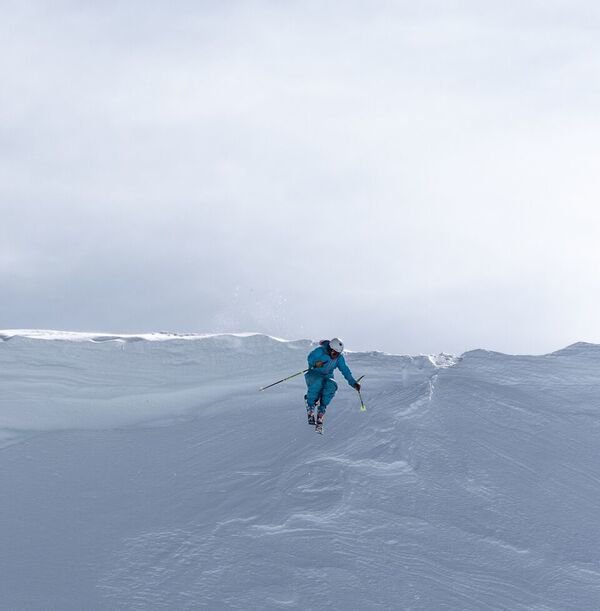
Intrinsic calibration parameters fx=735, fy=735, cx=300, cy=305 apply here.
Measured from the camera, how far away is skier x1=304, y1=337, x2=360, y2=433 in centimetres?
1211

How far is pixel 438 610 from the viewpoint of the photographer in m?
8.07

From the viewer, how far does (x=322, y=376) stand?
12.2m

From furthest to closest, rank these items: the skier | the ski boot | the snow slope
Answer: the skier → the ski boot → the snow slope

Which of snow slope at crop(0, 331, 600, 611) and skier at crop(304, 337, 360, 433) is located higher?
skier at crop(304, 337, 360, 433)

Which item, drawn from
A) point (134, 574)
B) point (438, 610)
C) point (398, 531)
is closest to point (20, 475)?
point (134, 574)

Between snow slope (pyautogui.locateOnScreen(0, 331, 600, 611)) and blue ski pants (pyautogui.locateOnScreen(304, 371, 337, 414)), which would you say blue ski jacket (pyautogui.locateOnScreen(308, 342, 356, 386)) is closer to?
A: blue ski pants (pyautogui.locateOnScreen(304, 371, 337, 414))

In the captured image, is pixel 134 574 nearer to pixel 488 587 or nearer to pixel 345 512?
pixel 345 512

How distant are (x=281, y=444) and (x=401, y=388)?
9.47 feet

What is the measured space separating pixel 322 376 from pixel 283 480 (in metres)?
2.17

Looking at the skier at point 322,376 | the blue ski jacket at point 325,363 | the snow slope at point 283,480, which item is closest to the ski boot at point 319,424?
the skier at point 322,376

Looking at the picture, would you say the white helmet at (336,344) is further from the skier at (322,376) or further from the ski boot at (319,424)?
the ski boot at (319,424)

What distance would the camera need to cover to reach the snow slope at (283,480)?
27.9 feet

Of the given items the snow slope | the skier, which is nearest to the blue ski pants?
the skier

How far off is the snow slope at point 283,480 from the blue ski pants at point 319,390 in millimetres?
446
